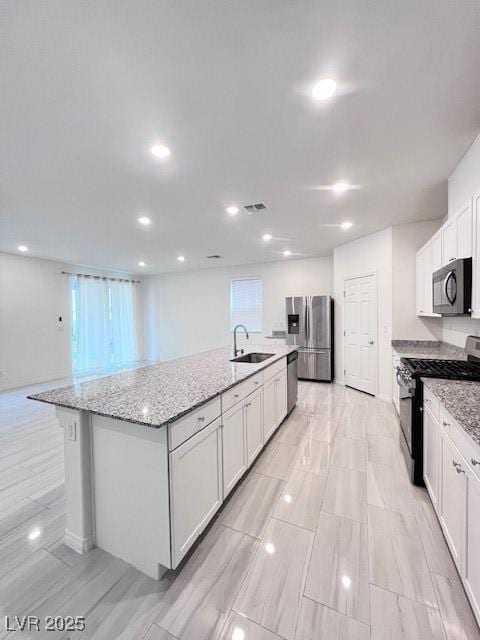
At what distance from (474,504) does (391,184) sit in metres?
2.64

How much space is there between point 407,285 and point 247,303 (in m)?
3.68

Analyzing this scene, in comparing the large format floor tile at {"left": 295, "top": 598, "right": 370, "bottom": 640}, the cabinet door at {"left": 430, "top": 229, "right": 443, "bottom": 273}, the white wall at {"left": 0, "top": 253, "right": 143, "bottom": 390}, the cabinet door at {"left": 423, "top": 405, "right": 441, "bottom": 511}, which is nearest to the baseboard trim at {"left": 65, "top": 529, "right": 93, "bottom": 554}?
the large format floor tile at {"left": 295, "top": 598, "right": 370, "bottom": 640}

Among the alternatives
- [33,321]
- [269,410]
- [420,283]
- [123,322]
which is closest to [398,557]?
[269,410]

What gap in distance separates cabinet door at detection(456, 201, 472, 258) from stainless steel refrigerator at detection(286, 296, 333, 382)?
10.0ft

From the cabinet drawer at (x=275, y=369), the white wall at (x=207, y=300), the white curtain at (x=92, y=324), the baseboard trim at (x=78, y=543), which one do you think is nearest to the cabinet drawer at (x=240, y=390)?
the cabinet drawer at (x=275, y=369)

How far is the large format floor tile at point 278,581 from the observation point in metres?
1.22

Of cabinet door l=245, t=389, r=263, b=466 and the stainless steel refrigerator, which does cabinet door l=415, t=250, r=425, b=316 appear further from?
cabinet door l=245, t=389, r=263, b=466

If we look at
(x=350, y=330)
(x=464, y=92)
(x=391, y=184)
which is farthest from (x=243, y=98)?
(x=350, y=330)

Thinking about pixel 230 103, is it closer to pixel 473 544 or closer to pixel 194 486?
pixel 194 486

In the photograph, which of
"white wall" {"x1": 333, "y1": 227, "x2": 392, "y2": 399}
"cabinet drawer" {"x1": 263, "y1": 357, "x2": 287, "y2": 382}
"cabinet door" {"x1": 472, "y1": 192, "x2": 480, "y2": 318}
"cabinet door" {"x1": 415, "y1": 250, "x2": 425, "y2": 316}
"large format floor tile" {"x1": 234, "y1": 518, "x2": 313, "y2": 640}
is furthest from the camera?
"white wall" {"x1": 333, "y1": 227, "x2": 392, "y2": 399}

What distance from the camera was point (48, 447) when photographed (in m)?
2.82

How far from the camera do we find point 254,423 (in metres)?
2.39

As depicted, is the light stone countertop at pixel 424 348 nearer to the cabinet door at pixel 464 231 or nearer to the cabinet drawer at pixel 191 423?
the cabinet door at pixel 464 231

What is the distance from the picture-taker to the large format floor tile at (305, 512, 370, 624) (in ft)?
4.21
